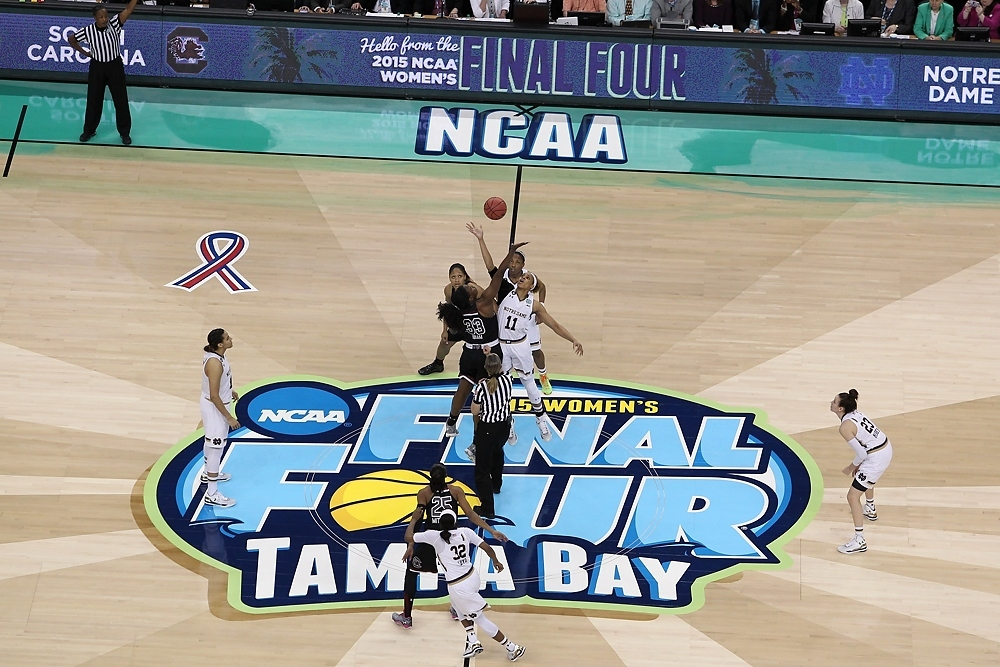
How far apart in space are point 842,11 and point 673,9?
2.82 metres

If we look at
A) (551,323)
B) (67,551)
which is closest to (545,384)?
(551,323)

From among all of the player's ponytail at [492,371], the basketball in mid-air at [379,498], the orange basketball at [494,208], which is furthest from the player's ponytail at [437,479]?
the orange basketball at [494,208]

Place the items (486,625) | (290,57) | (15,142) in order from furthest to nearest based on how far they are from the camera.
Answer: (290,57)
(15,142)
(486,625)

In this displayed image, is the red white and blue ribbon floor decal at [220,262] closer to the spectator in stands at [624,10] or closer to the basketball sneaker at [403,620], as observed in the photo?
the basketball sneaker at [403,620]

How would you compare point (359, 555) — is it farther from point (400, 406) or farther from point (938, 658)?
point (938, 658)

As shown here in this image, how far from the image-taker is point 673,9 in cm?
2358

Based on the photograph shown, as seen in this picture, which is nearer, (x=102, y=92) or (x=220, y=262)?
(x=220, y=262)

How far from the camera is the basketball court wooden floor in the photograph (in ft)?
45.2

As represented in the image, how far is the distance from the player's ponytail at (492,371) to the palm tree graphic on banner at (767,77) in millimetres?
9527

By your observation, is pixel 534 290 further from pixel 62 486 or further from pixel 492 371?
pixel 62 486

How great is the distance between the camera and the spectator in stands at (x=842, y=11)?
2342cm

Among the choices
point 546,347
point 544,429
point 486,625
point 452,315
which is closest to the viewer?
point 486,625

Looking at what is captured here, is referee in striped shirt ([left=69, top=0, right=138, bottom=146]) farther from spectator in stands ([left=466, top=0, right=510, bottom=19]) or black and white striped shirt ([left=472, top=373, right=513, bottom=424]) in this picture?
black and white striped shirt ([left=472, top=373, right=513, bottom=424])

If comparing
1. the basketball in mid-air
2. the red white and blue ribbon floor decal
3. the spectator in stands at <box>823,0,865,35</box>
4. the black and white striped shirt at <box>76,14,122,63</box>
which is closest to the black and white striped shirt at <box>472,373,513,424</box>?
the basketball in mid-air
